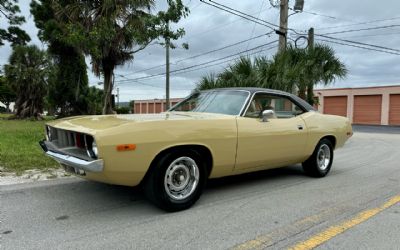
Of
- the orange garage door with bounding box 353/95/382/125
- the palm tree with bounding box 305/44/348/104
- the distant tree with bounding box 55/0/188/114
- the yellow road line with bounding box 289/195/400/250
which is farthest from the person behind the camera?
the orange garage door with bounding box 353/95/382/125

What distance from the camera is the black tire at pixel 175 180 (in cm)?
407

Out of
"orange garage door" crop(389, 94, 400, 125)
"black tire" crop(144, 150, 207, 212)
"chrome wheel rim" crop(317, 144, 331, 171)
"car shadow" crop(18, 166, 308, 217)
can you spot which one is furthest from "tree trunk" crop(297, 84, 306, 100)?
"orange garage door" crop(389, 94, 400, 125)

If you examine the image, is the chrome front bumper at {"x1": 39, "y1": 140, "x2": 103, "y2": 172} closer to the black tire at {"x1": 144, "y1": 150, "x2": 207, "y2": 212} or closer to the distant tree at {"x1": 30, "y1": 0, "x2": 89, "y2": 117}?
the black tire at {"x1": 144, "y1": 150, "x2": 207, "y2": 212}

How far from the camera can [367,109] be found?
33.2 metres

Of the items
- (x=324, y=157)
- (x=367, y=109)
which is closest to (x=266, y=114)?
(x=324, y=157)

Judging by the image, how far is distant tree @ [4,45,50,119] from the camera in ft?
97.9

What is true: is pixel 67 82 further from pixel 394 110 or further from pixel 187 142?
pixel 394 110

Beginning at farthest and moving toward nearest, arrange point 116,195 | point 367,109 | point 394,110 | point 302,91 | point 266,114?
point 367,109
point 394,110
point 302,91
point 266,114
point 116,195

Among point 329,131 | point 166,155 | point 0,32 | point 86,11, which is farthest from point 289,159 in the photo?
point 0,32

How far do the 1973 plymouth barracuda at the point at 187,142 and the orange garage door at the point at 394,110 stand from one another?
2899cm

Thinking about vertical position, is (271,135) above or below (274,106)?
below

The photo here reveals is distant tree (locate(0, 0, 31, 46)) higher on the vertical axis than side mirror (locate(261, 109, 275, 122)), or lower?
higher

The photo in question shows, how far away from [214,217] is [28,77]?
3033 cm

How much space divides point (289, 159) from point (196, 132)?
2.10 m
